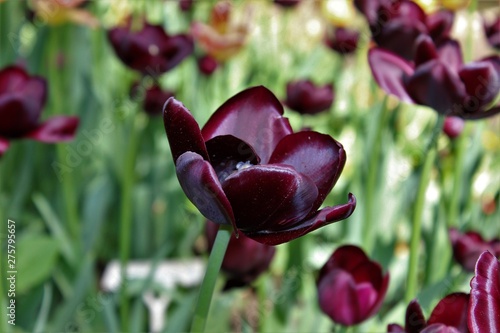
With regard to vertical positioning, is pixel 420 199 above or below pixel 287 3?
above

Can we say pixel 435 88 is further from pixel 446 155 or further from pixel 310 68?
pixel 310 68

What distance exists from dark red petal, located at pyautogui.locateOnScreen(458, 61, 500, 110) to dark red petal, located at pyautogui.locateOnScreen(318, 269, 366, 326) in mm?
179

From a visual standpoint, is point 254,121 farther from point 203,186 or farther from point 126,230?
point 126,230

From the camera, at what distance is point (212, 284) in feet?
1.08

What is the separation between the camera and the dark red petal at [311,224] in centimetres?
32

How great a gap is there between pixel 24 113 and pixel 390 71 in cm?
35

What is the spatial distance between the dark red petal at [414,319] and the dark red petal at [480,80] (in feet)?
0.83

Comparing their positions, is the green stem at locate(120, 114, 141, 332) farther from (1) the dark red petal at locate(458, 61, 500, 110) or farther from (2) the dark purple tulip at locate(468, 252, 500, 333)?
(2) the dark purple tulip at locate(468, 252, 500, 333)

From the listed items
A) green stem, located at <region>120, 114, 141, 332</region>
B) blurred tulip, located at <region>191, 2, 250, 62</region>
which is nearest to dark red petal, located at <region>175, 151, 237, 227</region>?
green stem, located at <region>120, 114, 141, 332</region>

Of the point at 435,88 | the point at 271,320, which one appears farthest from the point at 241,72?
the point at 435,88

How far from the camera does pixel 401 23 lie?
0.64m

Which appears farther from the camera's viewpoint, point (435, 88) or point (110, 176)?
point (110, 176)

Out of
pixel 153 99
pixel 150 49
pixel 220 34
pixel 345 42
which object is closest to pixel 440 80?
pixel 150 49

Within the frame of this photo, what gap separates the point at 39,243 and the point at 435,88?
0.63 meters
